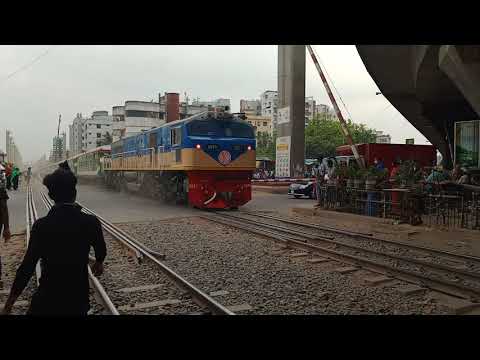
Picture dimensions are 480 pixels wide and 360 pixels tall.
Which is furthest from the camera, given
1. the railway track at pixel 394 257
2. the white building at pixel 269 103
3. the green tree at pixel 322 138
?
the white building at pixel 269 103

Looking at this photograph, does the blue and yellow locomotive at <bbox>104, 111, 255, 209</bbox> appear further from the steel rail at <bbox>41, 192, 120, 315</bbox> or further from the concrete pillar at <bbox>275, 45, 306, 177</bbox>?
the concrete pillar at <bbox>275, 45, 306, 177</bbox>

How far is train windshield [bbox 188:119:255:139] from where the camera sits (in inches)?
587

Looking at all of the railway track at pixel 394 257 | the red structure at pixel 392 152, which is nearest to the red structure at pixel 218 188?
the railway track at pixel 394 257

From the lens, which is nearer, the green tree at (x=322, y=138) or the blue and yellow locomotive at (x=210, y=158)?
the blue and yellow locomotive at (x=210, y=158)

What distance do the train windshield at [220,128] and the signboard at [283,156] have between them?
1271 cm

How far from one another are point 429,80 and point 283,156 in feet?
44.2

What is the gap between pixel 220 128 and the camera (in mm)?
15430

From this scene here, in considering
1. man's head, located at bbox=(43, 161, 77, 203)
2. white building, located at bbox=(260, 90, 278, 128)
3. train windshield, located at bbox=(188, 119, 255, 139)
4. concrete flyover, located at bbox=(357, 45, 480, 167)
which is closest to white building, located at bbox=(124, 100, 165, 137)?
train windshield, located at bbox=(188, 119, 255, 139)

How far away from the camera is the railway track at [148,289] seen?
522 cm

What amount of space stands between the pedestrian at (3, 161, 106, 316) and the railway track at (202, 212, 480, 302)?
492 cm

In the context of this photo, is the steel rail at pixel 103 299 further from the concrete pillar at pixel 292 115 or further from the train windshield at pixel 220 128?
the concrete pillar at pixel 292 115

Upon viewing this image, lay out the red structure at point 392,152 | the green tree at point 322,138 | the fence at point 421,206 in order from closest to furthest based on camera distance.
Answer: the fence at point 421,206 → the red structure at point 392,152 → the green tree at point 322,138

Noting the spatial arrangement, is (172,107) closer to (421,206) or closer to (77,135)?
(421,206)

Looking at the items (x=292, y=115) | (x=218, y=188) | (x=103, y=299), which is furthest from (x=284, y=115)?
(x=103, y=299)
